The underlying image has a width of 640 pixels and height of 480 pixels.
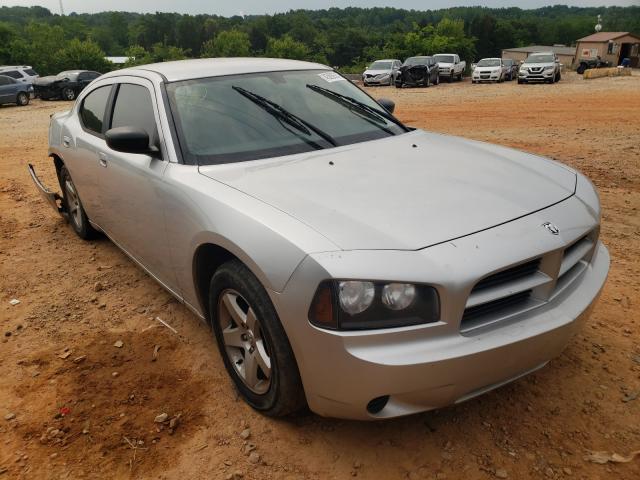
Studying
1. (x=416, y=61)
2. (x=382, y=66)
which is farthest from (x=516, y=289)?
(x=382, y=66)

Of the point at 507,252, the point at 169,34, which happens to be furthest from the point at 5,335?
the point at 169,34

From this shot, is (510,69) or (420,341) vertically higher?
(420,341)

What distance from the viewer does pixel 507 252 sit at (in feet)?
6.64

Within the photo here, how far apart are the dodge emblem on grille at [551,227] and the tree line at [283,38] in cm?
Result: 5206

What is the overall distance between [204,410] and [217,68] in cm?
215

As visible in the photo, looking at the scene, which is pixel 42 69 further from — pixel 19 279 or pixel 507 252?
pixel 507 252

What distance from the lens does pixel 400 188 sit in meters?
2.47

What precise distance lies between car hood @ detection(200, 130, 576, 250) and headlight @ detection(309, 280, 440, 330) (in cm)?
16

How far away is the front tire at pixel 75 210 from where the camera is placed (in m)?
4.88

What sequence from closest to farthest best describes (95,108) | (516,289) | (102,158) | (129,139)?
(516,289), (129,139), (102,158), (95,108)

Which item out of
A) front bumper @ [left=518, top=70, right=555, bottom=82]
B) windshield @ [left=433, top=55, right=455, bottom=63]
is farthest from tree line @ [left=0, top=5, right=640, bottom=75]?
front bumper @ [left=518, top=70, right=555, bottom=82]

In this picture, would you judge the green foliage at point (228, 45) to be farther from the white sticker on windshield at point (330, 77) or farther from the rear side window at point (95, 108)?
the white sticker on windshield at point (330, 77)

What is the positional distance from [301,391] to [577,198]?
5.33 ft

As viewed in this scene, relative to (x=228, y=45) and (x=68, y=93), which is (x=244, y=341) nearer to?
(x=68, y=93)
